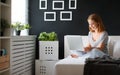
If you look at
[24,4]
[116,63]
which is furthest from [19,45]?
[116,63]

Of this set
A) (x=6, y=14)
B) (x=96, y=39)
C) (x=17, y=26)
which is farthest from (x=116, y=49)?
(x=6, y=14)

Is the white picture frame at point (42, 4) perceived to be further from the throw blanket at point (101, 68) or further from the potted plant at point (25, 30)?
the throw blanket at point (101, 68)

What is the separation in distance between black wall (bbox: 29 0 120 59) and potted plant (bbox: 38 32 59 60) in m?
0.31

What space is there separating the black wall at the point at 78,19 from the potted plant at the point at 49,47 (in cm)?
31

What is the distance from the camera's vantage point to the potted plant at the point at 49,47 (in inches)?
221

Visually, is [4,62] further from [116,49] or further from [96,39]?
[116,49]

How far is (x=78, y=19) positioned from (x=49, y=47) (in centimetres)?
88

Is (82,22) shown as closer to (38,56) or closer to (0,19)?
(38,56)

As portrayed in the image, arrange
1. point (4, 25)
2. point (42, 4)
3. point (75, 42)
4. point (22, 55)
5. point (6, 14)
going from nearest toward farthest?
point (4, 25), point (6, 14), point (22, 55), point (75, 42), point (42, 4)

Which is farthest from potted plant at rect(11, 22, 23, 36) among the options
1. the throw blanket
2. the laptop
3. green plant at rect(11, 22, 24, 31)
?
the throw blanket

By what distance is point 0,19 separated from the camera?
4.26m

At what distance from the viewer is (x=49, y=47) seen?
5.64 metres

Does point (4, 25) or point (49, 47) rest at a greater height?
point (4, 25)

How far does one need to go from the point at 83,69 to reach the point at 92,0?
7.96 ft
